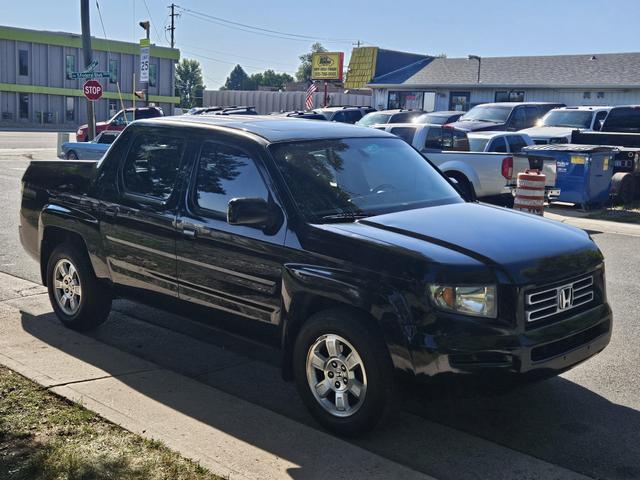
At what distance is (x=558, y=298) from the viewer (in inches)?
173

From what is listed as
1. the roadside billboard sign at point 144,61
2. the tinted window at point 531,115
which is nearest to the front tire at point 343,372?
the tinted window at point 531,115

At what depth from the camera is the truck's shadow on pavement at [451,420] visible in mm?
4195

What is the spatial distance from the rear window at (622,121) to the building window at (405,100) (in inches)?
948

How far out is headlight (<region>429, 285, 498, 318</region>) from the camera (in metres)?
4.09

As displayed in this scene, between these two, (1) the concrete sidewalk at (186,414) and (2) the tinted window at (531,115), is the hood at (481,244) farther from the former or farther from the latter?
(2) the tinted window at (531,115)

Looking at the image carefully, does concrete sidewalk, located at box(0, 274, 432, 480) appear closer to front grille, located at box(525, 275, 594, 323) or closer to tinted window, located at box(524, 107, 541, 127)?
front grille, located at box(525, 275, 594, 323)

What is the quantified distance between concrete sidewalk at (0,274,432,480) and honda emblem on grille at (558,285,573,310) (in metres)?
1.29

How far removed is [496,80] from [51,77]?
117 feet

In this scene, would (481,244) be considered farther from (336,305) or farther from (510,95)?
(510,95)

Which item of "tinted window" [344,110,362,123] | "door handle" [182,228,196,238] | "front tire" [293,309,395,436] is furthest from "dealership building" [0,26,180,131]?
"front tire" [293,309,395,436]

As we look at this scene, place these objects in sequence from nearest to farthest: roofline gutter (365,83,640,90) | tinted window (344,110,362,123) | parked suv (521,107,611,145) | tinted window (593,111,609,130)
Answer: parked suv (521,107,611,145) → tinted window (593,111,609,130) → tinted window (344,110,362,123) → roofline gutter (365,83,640,90)

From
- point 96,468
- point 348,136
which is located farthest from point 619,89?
point 96,468

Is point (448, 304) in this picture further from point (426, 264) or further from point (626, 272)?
point (626, 272)

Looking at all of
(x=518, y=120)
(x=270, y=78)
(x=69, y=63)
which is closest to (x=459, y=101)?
(x=518, y=120)
